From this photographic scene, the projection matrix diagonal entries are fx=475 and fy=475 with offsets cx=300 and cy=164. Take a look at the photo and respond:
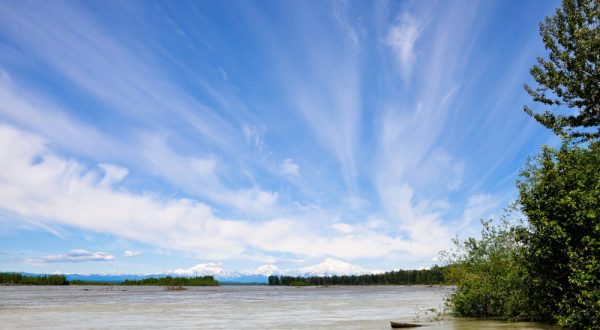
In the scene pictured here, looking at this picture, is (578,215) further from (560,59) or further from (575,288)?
(560,59)

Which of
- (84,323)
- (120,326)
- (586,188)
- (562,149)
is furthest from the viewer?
(84,323)

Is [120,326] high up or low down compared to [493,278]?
down

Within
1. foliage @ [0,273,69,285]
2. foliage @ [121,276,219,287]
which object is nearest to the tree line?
foliage @ [121,276,219,287]

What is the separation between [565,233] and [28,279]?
15195cm

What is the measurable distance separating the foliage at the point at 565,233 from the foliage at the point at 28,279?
144 metres

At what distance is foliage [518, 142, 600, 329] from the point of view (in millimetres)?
17391

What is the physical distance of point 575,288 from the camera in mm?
18719

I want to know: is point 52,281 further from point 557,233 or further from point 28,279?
point 557,233

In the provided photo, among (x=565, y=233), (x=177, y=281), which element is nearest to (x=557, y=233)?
(x=565, y=233)

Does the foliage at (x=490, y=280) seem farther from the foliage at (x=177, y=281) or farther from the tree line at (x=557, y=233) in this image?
the foliage at (x=177, y=281)

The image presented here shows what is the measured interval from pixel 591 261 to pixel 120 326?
921 inches

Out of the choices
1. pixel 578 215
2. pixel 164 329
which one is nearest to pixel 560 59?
pixel 578 215

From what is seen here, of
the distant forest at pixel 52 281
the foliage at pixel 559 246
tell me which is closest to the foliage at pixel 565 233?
the foliage at pixel 559 246

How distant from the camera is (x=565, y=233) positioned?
18125 millimetres
